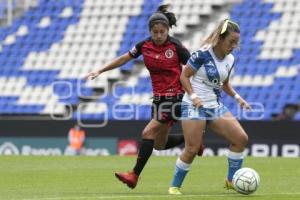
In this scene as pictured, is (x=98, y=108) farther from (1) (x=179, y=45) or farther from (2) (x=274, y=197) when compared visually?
(2) (x=274, y=197)

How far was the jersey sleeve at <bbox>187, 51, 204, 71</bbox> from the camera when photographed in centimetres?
992

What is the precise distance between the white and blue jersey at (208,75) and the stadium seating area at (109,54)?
46.4 ft

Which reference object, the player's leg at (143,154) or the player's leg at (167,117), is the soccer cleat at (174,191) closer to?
the player's leg at (143,154)

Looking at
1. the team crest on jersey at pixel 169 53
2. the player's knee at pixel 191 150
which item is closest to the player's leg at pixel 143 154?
the team crest on jersey at pixel 169 53

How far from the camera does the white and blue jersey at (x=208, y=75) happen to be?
996cm

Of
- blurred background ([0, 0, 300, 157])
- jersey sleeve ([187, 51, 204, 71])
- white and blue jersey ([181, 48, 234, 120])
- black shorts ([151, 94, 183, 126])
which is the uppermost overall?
jersey sleeve ([187, 51, 204, 71])

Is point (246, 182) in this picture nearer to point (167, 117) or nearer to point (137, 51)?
point (167, 117)

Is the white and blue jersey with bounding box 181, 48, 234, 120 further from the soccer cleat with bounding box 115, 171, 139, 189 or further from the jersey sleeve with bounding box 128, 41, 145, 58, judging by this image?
the jersey sleeve with bounding box 128, 41, 145, 58

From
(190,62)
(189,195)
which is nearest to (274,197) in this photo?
(189,195)

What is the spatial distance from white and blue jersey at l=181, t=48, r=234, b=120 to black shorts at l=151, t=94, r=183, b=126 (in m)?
1.04

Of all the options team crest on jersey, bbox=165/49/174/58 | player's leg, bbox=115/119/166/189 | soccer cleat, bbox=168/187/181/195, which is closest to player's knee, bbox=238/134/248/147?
soccer cleat, bbox=168/187/181/195

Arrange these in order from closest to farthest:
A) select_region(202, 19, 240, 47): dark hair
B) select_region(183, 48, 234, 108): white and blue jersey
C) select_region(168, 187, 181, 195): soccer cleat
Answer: select_region(202, 19, 240, 47): dark hair, select_region(183, 48, 234, 108): white and blue jersey, select_region(168, 187, 181, 195): soccer cleat

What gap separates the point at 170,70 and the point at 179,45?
0.39 meters

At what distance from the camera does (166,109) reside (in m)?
11.1
